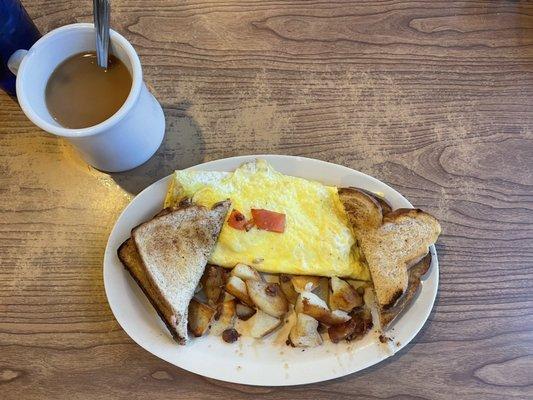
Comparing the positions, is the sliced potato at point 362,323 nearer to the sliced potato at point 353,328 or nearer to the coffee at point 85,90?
the sliced potato at point 353,328

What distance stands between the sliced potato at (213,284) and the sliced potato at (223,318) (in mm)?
19

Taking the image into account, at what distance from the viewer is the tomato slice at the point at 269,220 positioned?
126 centimetres

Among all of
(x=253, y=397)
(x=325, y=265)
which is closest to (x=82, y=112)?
(x=325, y=265)

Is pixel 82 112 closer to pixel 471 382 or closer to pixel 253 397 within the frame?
pixel 253 397

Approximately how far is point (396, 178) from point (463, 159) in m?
0.20

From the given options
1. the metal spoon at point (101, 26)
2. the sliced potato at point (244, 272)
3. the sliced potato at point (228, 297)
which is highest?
the metal spoon at point (101, 26)

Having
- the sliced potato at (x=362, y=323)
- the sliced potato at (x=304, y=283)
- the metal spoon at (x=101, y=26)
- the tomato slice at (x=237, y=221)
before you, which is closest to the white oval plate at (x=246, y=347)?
the sliced potato at (x=362, y=323)

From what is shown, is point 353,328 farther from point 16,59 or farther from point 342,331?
point 16,59

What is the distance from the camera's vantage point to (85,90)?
1.19 meters

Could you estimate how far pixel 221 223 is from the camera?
1249 mm

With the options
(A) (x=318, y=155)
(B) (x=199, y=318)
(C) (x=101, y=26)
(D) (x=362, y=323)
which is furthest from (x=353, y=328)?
(C) (x=101, y=26)

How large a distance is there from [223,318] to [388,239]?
0.43 m

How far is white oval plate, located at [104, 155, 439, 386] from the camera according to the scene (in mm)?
1227

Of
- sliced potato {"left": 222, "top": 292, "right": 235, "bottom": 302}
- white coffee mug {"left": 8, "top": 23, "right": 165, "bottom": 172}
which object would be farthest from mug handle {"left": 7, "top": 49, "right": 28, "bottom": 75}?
sliced potato {"left": 222, "top": 292, "right": 235, "bottom": 302}
